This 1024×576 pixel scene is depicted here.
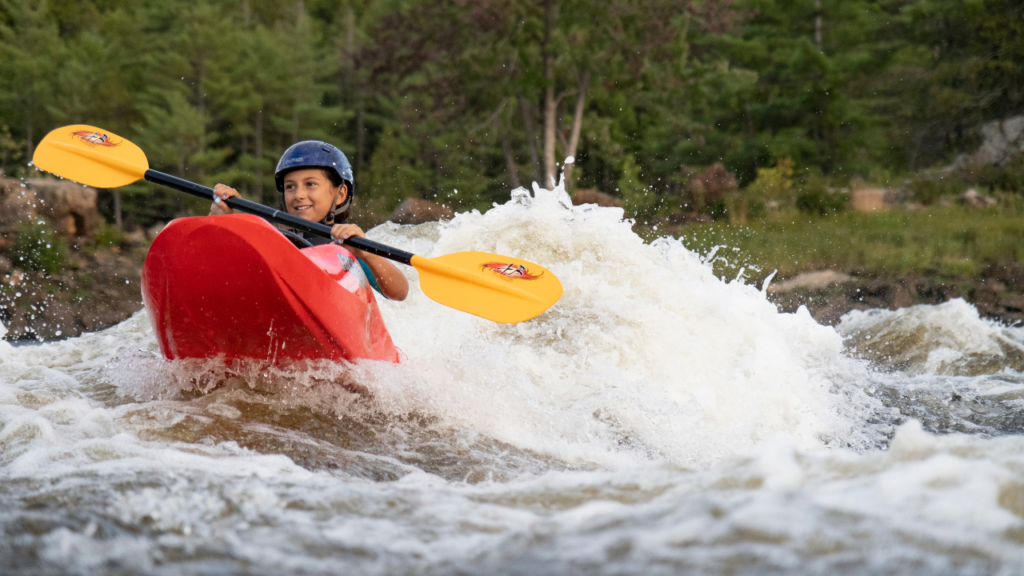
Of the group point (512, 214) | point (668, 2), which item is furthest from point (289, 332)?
point (668, 2)

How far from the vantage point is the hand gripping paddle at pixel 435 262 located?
302cm

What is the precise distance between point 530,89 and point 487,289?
32.3 ft

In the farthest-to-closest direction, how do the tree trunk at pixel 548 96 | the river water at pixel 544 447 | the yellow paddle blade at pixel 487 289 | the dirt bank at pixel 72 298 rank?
the tree trunk at pixel 548 96 < the dirt bank at pixel 72 298 < the yellow paddle blade at pixel 487 289 < the river water at pixel 544 447

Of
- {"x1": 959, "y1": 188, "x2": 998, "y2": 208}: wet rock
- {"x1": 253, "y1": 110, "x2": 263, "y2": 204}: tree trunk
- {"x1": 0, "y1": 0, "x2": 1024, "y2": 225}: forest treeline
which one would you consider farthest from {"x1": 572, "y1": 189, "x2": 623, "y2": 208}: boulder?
{"x1": 253, "y1": 110, "x2": 263, "y2": 204}: tree trunk

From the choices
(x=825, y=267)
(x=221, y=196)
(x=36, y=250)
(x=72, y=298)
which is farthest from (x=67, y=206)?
(x=825, y=267)

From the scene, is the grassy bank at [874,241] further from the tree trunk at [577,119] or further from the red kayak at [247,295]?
the red kayak at [247,295]

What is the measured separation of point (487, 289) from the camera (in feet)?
10.5

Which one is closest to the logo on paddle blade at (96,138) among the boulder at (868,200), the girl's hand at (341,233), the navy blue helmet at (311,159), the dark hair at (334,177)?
the navy blue helmet at (311,159)

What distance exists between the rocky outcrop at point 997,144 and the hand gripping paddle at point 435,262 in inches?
453

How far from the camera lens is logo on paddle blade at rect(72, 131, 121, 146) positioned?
3.66 metres

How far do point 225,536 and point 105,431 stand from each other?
3.32 ft

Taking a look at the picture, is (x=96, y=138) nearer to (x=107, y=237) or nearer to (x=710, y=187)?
(x=107, y=237)

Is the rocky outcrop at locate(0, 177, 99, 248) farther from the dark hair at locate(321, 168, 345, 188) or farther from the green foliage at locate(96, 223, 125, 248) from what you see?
the dark hair at locate(321, 168, 345, 188)

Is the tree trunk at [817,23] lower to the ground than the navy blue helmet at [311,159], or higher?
higher
